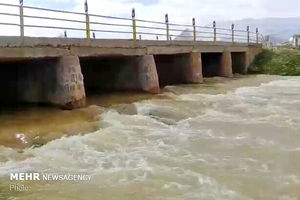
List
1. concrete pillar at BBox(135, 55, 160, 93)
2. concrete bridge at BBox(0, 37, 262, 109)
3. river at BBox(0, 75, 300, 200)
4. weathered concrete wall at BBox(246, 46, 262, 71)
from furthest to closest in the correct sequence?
1. weathered concrete wall at BBox(246, 46, 262, 71)
2. concrete pillar at BBox(135, 55, 160, 93)
3. concrete bridge at BBox(0, 37, 262, 109)
4. river at BBox(0, 75, 300, 200)

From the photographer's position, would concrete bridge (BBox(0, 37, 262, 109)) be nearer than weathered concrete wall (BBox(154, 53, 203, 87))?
Yes

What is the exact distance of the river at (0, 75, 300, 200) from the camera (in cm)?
634

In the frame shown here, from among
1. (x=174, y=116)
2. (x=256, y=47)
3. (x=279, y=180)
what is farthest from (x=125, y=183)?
(x=256, y=47)

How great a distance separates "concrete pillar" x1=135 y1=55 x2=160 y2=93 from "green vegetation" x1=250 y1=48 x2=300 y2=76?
13388 millimetres

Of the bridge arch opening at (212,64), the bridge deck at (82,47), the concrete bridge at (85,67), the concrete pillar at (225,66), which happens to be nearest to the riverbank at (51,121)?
the concrete bridge at (85,67)

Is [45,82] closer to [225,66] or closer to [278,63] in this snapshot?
[225,66]

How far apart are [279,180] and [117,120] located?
484 cm

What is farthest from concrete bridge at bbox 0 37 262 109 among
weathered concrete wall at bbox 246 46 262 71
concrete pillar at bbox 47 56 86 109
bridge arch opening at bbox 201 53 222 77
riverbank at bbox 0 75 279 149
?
weathered concrete wall at bbox 246 46 262 71

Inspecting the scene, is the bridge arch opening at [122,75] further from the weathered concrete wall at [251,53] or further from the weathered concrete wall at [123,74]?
the weathered concrete wall at [251,53]

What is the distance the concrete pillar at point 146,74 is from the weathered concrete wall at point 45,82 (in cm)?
374

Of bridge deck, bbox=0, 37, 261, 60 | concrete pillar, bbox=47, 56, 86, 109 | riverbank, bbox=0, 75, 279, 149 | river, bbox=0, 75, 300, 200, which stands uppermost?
bridge deck, bbox=0, 37, 261, 60

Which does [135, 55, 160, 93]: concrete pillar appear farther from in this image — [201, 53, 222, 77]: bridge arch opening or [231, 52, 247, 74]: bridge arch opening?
[231, 52, 247, 74]: bridge arch opening

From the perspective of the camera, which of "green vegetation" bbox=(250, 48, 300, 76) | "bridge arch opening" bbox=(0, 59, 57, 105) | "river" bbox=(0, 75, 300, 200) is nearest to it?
"river" bbox=(0, 75, 300, 200)

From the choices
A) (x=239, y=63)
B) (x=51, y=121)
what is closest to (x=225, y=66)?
(x=239, y=63)
